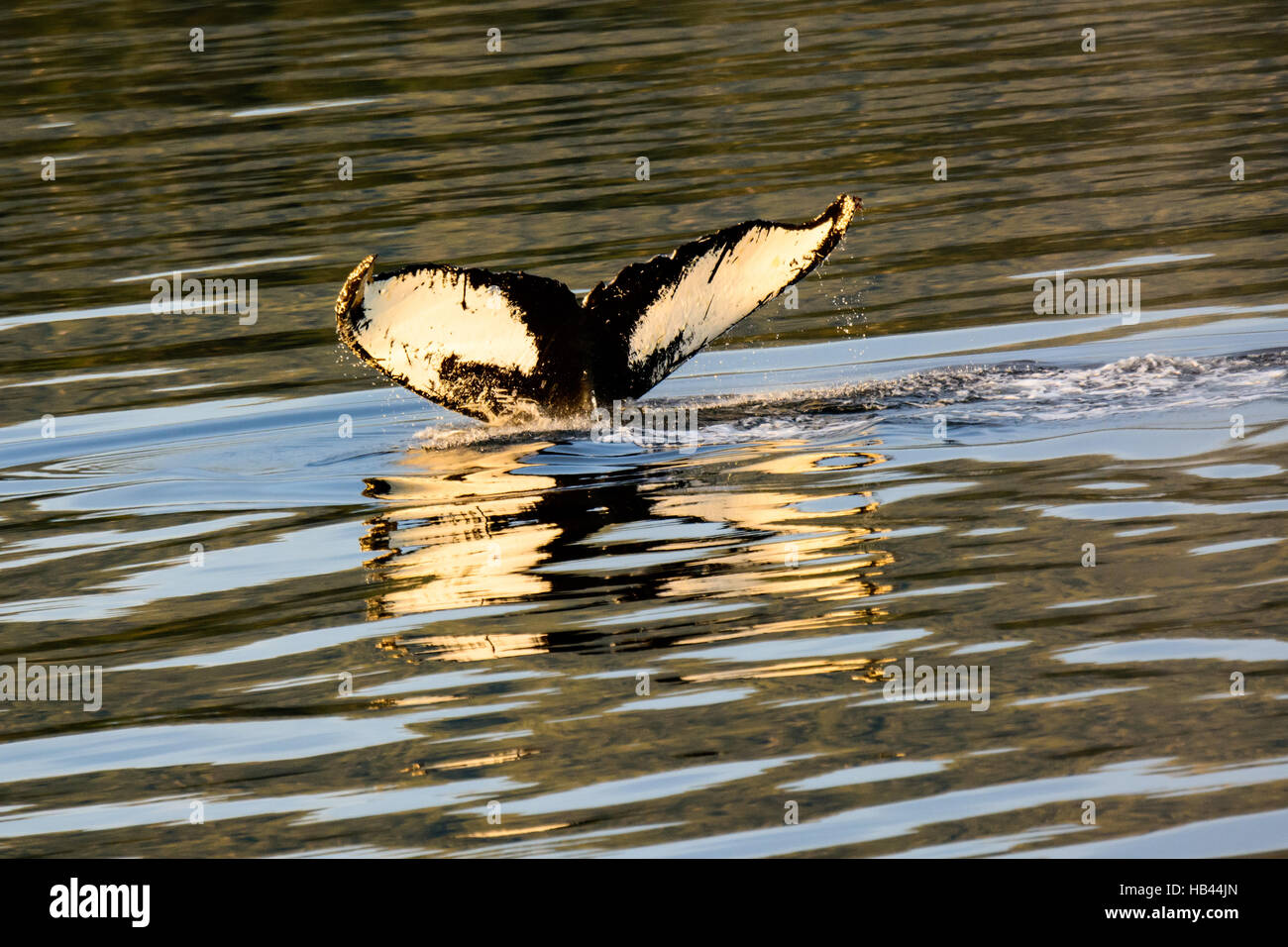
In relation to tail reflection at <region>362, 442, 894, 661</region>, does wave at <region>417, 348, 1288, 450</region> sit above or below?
above

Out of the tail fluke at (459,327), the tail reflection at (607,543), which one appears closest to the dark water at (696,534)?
the tail reflection at (607,543)

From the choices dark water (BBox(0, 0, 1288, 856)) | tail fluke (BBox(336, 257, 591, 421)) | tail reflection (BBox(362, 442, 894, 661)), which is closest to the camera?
dark water (BBox(0, 0, 1288, 856))

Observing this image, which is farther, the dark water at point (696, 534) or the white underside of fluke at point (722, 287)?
the white underside of fluke at point (722, 287)

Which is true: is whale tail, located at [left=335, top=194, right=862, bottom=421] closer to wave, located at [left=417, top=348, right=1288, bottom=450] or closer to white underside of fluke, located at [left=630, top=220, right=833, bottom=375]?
white underside of fluke, located at [left=630, top=220, right=833, bottom=375]

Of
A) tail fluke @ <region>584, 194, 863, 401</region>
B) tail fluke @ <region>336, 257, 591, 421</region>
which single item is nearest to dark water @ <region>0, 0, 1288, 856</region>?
tail fluke @ <region>336, 257, 591, 421</region>

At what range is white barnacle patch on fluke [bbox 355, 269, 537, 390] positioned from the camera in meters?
8.75

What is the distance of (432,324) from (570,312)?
25.2 inches

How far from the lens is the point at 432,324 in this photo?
8836 millimetres

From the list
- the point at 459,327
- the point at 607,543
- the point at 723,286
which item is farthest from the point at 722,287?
the point at 607,543

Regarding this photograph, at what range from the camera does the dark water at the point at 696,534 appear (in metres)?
5.66

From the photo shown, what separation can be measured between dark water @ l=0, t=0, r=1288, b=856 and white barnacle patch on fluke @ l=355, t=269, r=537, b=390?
618 millimetres

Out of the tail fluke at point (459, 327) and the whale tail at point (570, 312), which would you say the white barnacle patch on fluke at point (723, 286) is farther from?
the tail fluke at point (459, 327)

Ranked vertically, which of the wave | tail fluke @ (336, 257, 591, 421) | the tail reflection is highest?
tail fluke @ (336, 257, 591, 421)
